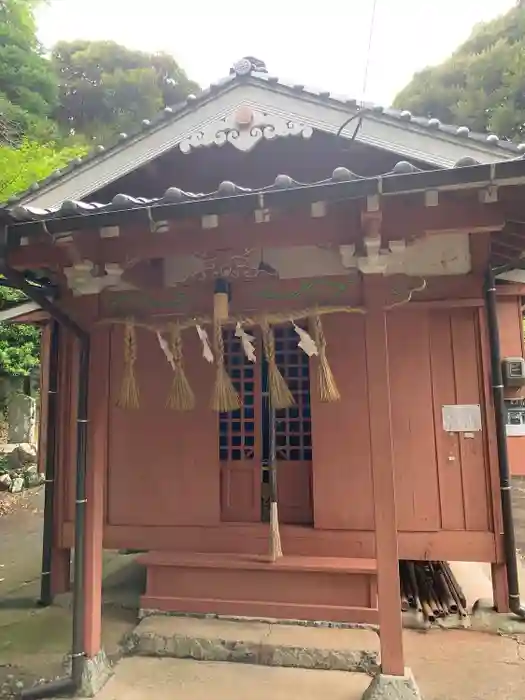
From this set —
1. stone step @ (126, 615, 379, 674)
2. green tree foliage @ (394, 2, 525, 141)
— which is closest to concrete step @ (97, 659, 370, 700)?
stone step @ (126, 615, 379, 674)

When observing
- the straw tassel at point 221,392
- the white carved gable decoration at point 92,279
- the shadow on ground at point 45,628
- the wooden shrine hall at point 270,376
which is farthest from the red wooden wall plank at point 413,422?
the shadow on ground at point 45,628

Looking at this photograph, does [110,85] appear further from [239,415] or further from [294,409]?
[294,409]

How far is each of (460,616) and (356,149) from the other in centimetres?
461

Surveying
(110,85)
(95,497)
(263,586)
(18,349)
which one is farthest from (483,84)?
(95,497)

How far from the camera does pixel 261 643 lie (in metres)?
4.21

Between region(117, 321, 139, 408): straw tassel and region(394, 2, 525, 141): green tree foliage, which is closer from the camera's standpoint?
region(117, 321, 139, 408): straw tassel

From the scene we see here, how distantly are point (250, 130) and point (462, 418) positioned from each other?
3469 mm

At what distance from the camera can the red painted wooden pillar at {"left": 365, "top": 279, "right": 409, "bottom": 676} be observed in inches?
132

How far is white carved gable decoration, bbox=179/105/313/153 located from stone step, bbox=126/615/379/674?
445 centimetres

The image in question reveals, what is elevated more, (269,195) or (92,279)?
(269,195)

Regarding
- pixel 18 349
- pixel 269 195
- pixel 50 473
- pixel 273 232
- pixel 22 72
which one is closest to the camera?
pixel 269 195

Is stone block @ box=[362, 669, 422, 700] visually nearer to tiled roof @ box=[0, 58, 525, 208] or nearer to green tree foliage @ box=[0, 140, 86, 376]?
tiled roof @ box=[0, 58, 525, 208]

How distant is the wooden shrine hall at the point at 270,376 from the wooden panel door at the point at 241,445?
0.02m

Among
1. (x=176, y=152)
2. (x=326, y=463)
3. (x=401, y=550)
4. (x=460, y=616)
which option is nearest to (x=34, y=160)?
(x=176, y=152)
